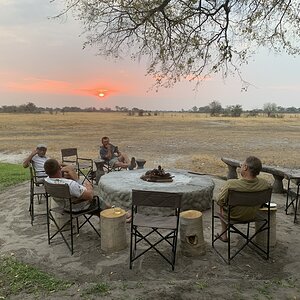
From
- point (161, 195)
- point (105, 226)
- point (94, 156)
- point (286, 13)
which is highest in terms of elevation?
point (286, 13)

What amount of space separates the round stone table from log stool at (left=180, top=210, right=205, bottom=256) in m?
1.43

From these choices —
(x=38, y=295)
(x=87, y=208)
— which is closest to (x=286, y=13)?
(x=87, y=208)

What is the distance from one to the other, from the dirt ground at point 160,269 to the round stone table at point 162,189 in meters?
0.65

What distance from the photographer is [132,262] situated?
397 cm

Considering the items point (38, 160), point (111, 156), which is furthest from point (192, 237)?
point (111, 156)

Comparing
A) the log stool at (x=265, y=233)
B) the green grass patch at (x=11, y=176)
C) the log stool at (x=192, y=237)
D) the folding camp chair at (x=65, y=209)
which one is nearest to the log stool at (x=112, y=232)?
the folding camp chair at (x=65, y=209)

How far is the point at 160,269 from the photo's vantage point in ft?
12.6

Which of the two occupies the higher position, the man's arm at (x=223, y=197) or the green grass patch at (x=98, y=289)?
the man's arm at (x=223, y=197)

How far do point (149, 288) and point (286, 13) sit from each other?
20.9 ft

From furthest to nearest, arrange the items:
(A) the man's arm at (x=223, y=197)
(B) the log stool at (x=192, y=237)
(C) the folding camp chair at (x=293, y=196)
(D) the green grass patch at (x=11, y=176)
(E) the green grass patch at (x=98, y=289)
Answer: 1. (D) the green grass patch at (x=11, y=176)
2. (C) the folding camp chair at (x=293, y=196)
3. (B) the log stool at (x=192, y=237)
4. (A) the man's arm at (x=223, y=197)
5. (E) the green grass patch at (x=98, y=289)

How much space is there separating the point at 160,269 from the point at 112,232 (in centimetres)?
78

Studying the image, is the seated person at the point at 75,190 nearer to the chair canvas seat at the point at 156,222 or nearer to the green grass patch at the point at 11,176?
the chair canvas seat at the point at 156,222

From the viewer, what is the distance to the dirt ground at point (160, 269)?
3225 mm

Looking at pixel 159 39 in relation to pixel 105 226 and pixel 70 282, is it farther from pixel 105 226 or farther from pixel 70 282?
pixel 70 282
